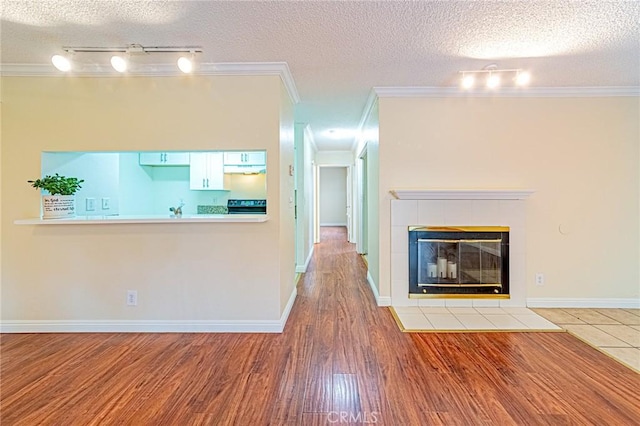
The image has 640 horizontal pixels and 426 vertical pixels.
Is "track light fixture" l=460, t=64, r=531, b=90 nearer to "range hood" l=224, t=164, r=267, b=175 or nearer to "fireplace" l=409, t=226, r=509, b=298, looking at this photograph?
"fireplace" l=409, t=226, r=509, b=298

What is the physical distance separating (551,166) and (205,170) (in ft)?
14.2

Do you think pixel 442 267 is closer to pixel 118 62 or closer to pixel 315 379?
pixel 315 379

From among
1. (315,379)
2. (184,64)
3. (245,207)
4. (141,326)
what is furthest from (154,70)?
(315,379)

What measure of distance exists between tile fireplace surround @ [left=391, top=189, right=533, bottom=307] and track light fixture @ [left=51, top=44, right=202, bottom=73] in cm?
220

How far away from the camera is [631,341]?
8.13 feet

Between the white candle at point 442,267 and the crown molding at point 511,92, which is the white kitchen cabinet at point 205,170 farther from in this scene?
the white candle at point 442,267

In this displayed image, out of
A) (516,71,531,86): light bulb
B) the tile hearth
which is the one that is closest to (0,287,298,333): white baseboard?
the tile hearth

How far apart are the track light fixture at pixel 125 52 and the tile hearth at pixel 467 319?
9.23 ft

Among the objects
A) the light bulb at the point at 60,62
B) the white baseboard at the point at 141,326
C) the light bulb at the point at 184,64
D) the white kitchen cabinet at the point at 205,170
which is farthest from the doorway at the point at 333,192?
the light bulb at the point at 60,62

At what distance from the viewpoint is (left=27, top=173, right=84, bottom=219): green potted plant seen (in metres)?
2.59

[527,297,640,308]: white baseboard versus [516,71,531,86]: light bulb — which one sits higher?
[516,71,531,86]: light bulb

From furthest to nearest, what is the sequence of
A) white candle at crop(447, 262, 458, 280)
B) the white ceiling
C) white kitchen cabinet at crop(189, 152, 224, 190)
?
white kitchen cabinet at crop(189, 152, 224, 190) < white candle at crop(447, 262, 458, 280) < the white ceiling

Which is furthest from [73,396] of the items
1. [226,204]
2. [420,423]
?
[226,204]

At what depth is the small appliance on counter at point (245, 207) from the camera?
15.7 ft
